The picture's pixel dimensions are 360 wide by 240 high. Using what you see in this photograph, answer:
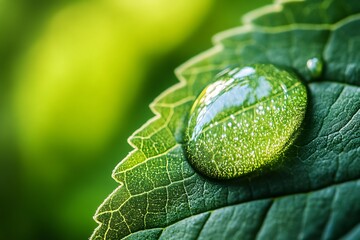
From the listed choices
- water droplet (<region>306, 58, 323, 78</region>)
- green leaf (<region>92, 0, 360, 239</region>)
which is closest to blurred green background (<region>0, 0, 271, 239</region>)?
green leaf (<region>92, 0, 360, 239</region>)

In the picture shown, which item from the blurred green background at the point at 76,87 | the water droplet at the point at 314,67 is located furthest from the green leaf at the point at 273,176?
the blurred green background at the point at 76,87

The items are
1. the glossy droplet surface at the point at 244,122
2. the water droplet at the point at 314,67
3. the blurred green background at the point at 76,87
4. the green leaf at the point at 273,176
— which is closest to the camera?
the green leaf at the point at 273,176

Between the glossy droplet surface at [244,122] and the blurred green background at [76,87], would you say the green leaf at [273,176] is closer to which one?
the glossy droplet surface at [244,122]

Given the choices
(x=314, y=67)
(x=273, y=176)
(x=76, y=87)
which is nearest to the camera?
(x=273, y=176)

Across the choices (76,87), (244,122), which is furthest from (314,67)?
(76,87)

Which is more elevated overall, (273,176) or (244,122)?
(244,122)

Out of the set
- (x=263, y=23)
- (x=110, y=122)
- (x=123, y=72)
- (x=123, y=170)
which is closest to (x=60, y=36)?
(x=123, y=72)

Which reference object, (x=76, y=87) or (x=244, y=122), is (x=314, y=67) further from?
(x=76, y=87)

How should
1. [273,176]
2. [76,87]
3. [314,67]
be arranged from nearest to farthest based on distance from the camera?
[273,176]
[314,67]
[76,87]
